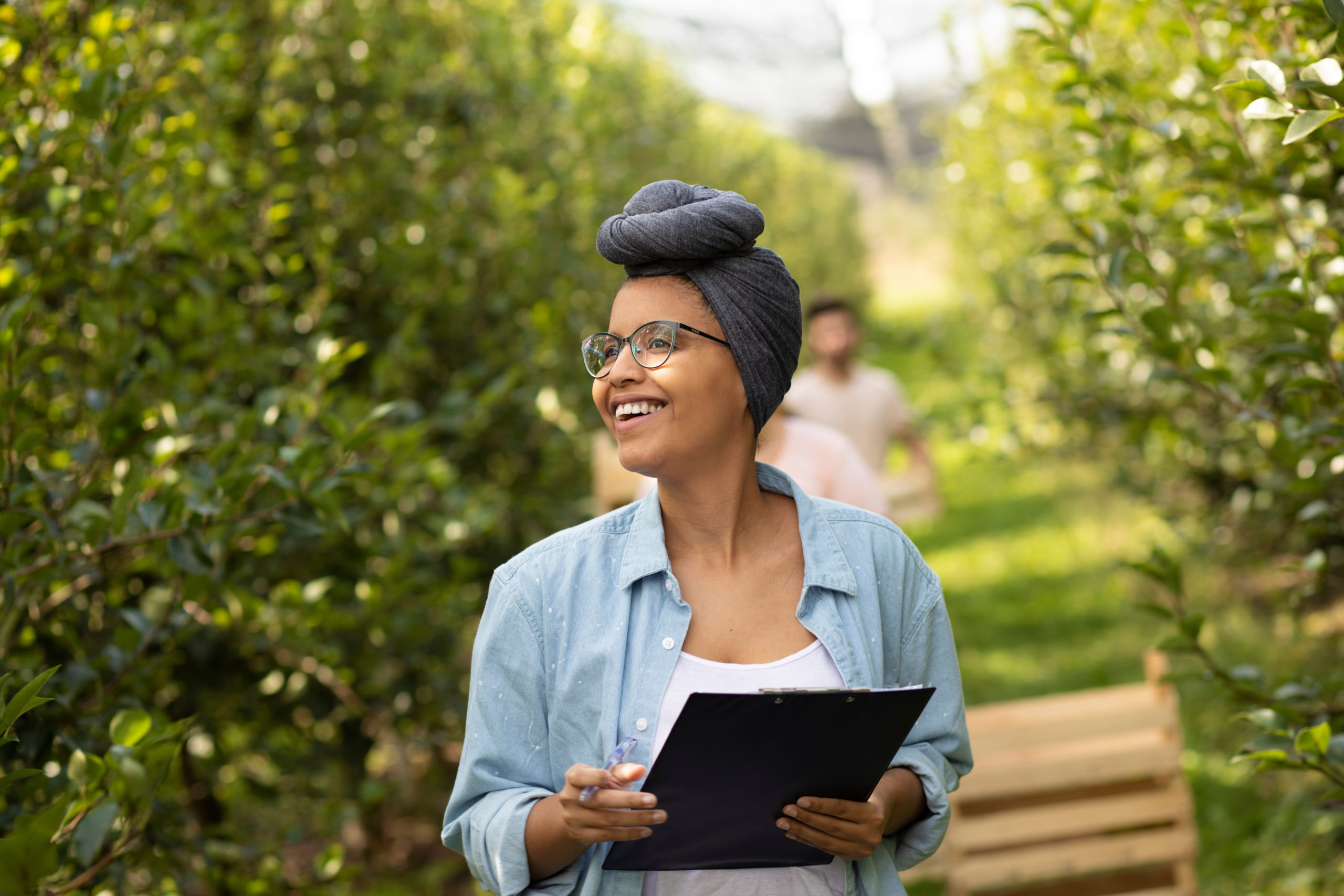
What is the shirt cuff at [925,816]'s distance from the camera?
174 cm

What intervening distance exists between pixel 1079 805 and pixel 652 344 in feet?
9.28

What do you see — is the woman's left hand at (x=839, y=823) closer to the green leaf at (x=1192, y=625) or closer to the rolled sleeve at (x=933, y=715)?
the rolled sleeve at (x=933, y=715)

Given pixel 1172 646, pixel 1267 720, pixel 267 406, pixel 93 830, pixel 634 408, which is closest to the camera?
pixel 93 830

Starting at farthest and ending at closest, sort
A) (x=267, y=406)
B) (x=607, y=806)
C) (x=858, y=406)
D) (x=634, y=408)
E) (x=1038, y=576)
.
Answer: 1. (x=1038, y=576)
2. (x=858, y=406)
3. (x=267, y=406)
4. (x=634, y=408)
5. (x=607, y=806)

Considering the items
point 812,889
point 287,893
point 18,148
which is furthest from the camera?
point 287,893

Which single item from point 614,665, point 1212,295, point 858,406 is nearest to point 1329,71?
point 614,665

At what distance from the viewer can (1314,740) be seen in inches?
70.4

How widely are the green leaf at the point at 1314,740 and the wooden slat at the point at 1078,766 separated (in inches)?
78.9

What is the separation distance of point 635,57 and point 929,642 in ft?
31.2

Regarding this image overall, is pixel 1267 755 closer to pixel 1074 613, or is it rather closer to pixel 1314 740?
pixel 1314 740

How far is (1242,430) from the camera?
3826mm

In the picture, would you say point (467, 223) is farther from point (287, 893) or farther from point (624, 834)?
point (624, 834)

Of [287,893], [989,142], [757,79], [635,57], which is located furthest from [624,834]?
[757,79]

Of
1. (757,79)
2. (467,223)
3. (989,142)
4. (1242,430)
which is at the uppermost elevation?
(467,223)
